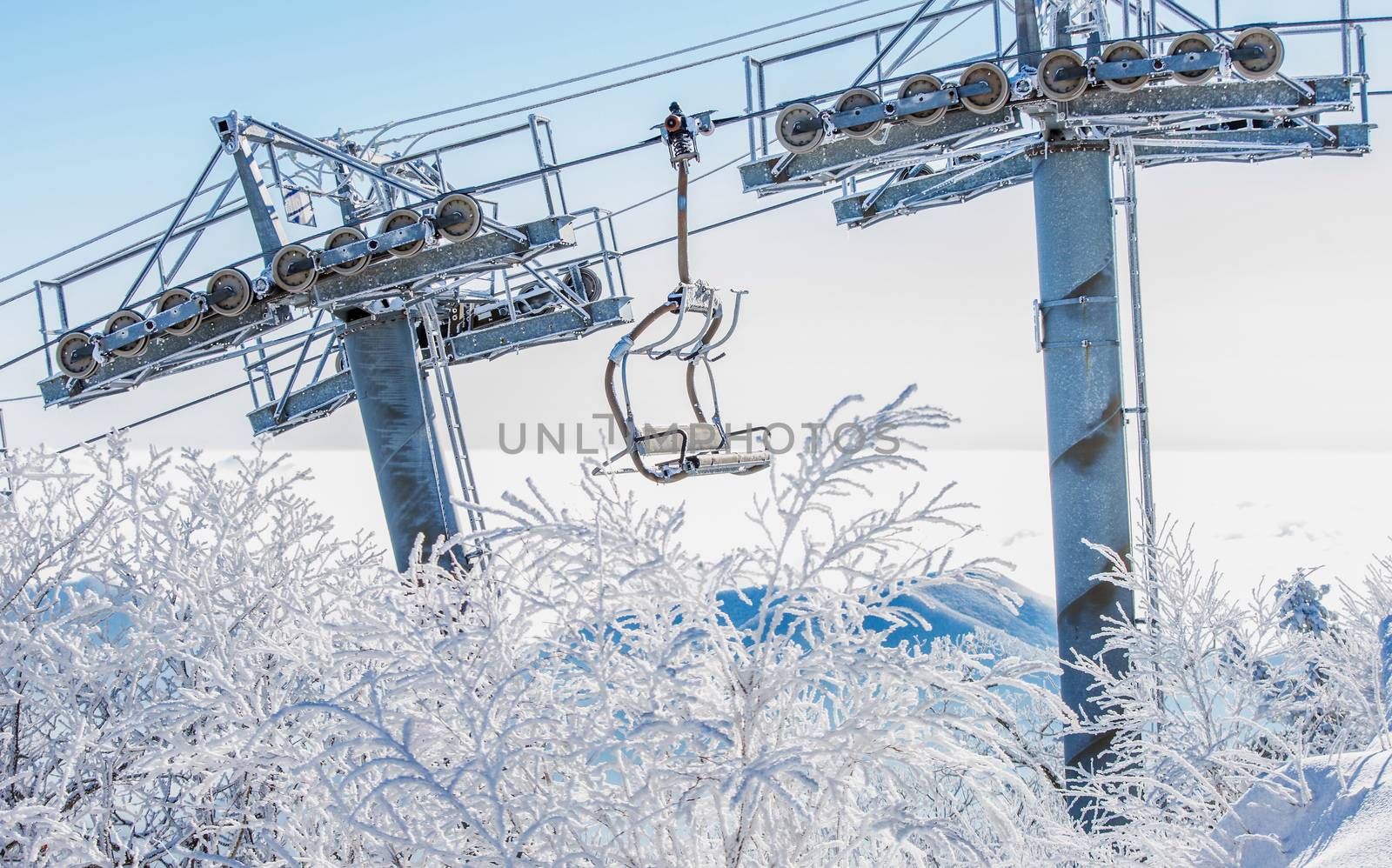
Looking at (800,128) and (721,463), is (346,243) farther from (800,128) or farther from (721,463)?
(721,463)

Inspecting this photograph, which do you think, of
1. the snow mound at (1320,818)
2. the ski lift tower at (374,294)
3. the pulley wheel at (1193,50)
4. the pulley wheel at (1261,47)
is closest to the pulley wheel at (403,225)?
the ski lift tower at (374,294)

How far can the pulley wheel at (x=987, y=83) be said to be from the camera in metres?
8.87

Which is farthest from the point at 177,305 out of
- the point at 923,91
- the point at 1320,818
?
the point at 1320,818

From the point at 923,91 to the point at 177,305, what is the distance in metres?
6.05

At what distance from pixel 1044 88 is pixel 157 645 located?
652 cm

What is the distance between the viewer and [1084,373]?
9.54 m

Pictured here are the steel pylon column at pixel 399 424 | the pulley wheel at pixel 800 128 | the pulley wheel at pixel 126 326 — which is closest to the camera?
the pulley wheel at pixel 800 128

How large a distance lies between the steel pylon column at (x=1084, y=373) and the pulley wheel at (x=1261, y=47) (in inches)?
47.1

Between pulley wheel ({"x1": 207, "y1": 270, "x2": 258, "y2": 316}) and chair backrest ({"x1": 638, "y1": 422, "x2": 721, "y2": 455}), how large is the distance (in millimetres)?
4677

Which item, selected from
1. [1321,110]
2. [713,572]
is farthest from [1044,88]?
[713,572]

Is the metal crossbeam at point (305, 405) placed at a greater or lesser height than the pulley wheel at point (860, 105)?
lesser

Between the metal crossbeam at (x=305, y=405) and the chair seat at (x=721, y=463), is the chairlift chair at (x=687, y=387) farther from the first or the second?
the metal crossbeam at (x=305, y=405)

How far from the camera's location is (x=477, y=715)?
185 inches

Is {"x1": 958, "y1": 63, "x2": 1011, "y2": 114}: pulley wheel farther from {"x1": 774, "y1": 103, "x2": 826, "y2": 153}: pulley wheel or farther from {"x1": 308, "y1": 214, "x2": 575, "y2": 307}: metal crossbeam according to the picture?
{"x1": 308, "y1": 214, "x2": 575, "y2": 307}: metal crossbeam
